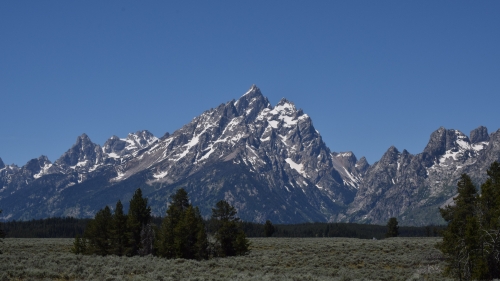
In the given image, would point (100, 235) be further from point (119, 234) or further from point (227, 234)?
point (227, 234)

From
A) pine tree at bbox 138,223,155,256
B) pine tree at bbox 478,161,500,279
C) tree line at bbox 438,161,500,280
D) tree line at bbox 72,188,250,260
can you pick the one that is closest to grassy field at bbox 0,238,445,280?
tree line at bbox 438,161,500,280

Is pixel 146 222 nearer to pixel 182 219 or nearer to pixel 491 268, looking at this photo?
pixel 182 219

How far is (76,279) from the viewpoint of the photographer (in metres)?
28.0

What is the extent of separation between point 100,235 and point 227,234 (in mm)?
18807

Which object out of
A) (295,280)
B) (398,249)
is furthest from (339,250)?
(295,280)

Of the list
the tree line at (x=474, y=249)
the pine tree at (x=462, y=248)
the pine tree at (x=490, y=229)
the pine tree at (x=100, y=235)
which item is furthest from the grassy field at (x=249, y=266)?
the pine tree at (x=100, y=235)

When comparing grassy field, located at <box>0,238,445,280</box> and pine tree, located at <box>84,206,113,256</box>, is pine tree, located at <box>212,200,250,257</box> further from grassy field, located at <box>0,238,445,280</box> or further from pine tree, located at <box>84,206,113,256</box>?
pine tree, located at <box>84,206,113,256</box>

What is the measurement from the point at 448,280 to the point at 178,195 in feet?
137

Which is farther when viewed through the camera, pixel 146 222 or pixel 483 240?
pixel 146 222

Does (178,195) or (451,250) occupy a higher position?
(178,195)

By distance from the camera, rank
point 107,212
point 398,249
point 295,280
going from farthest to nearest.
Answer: point 107,212
point 398,249
point 295,280

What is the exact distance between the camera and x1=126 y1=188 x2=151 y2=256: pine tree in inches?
2621

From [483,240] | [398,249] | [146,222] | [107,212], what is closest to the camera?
[483,240]

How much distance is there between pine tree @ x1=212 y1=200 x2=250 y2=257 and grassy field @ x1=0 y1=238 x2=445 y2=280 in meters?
6.80
